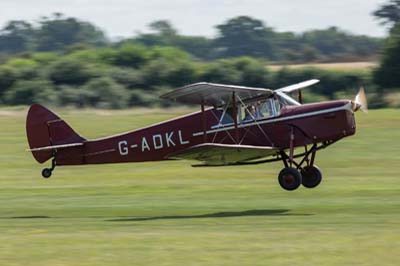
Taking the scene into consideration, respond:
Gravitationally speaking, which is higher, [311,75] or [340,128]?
[311,75]

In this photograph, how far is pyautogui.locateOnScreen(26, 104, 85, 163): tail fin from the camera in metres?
21.8

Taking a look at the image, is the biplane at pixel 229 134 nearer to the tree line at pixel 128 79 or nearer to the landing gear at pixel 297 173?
the landing gear at pixel 297 173

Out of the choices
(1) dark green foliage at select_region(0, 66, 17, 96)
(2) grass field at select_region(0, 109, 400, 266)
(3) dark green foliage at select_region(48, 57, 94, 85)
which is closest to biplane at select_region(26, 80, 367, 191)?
(2) grass field at select_region(0, 109, 400, 266)

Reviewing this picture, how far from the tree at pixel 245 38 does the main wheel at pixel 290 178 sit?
499 feet

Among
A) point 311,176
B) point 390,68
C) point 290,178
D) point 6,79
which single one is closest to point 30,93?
point 6,79

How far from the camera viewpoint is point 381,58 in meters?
66.9

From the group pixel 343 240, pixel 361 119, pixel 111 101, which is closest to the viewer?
pixel 343 240

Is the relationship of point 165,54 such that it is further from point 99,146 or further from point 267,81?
point 99,146

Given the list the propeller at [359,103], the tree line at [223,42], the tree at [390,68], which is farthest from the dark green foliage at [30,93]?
the tree line at [223,42]

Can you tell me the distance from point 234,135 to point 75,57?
5601cm

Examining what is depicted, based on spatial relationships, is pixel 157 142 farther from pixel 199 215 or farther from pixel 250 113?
pixel 199 215

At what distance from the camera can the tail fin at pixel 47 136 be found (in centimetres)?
2175

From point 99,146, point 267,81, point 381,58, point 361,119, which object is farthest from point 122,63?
point 99,146

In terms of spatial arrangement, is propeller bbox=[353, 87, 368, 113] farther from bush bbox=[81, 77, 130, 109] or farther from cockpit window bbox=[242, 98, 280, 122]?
bush bbox=[81, 77, 130, 109]
